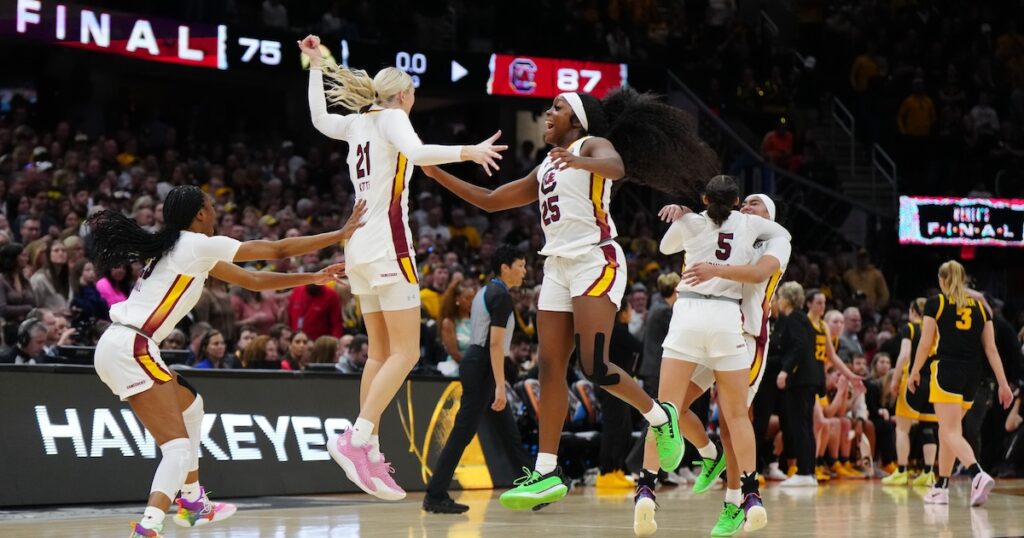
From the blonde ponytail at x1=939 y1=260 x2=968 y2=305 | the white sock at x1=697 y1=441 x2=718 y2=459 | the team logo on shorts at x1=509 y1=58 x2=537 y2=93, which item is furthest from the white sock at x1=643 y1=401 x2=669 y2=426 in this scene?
the team logo on shorts at x1=509 y1=58 x2=537 y2=93

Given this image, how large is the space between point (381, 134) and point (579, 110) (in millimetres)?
1148

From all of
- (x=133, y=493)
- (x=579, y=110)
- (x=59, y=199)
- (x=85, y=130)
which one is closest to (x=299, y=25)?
(x=85, y=130)

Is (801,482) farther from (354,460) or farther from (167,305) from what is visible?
(167,305)

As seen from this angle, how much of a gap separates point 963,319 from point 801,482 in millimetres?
2756

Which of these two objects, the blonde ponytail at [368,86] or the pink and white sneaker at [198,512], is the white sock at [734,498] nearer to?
the pink and white sneaker at [198,512]

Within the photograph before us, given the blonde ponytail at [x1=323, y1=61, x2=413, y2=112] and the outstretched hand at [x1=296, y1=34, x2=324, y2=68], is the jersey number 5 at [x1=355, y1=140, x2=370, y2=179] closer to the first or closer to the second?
the blonde ponytail at [x1=323, y1=61, x2=413, y2=112]

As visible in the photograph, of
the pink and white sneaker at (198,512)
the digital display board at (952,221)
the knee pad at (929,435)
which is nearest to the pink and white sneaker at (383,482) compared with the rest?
the pink and white sneaker at (198,512)

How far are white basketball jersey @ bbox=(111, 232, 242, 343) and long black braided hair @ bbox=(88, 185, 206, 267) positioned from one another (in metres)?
0.07

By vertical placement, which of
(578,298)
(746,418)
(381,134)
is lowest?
(746,418)

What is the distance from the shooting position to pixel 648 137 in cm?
775

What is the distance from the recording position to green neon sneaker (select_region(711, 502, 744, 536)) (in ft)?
25.3

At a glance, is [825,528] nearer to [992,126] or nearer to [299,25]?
[299,25]

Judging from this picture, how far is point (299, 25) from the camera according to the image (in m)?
19.8

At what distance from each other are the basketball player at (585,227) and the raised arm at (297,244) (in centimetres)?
55
